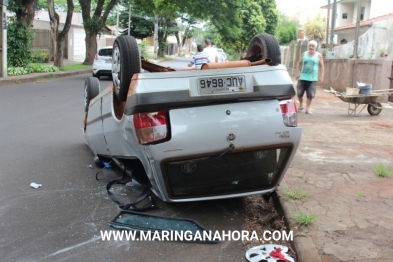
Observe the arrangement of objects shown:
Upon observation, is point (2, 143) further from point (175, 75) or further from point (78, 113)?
point (175, 75)

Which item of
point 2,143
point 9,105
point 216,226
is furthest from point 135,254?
point 9,105

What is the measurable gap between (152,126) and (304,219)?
1593 mm

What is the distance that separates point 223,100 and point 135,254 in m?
1.50

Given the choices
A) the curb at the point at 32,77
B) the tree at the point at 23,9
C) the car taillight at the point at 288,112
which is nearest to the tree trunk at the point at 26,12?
the tree at the point at 23,9

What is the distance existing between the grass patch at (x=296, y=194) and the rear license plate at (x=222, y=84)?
1.42 metres

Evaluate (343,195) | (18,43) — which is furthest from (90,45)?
(343,195)

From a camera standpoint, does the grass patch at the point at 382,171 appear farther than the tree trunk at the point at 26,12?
No

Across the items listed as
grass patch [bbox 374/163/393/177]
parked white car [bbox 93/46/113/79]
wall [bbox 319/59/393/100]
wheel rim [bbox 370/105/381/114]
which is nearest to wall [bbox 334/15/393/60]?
wall [bbox 319/59/393/100]

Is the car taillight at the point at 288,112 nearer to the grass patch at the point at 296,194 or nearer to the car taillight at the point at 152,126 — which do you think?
the grass patch at the point at 296,194

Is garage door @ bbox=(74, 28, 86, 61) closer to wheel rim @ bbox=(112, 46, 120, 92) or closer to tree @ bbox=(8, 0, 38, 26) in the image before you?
tree @ bbox=(8, 0, 38, 26)

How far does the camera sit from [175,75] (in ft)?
13.7

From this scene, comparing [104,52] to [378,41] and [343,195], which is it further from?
[343,195]

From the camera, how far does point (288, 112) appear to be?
4473 millimetres

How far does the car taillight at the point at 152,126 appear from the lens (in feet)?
13.5
